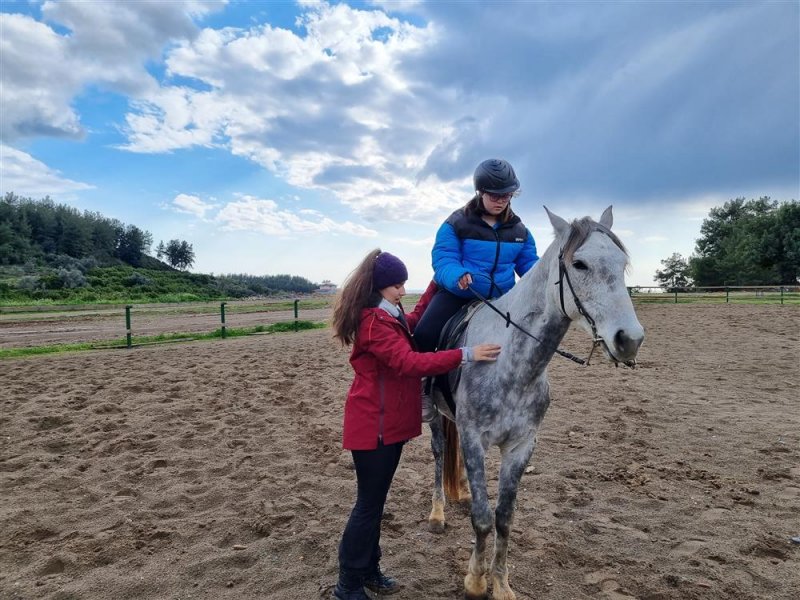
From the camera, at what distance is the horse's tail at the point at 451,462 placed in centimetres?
361

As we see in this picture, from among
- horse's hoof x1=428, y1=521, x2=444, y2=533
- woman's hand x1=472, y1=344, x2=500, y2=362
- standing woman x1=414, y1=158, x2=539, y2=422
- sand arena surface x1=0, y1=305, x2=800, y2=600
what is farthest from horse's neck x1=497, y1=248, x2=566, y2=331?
horse's hoof x1=428, y1=521, x2=444, y2=533

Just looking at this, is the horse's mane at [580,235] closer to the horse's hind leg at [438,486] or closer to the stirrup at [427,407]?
the stirrup at [427,407]

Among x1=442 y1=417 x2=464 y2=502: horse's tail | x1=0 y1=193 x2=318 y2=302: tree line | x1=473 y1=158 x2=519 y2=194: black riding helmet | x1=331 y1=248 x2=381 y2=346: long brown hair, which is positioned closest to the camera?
x1=331 y1=248 x2=381 y2=346: long brown hair

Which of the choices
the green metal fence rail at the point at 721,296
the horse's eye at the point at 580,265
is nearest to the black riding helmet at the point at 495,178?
the horse's eye at the point at 580,265

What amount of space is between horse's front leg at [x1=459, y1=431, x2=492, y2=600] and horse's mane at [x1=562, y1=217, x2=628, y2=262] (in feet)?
3.87

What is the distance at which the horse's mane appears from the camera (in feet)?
7.25

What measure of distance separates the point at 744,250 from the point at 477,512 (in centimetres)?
5618

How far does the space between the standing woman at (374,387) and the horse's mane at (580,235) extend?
2.20ft

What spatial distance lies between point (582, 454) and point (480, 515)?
2.84 meters

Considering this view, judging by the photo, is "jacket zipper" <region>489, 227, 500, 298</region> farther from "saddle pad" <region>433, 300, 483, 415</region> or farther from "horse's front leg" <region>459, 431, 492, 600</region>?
"horse's front leg" <region>459, 431, 492, 600</region>

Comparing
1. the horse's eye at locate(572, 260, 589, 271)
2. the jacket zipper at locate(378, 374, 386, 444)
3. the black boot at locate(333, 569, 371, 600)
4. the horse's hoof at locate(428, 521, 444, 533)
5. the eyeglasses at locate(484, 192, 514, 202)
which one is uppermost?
the eyeglasses at locate(484, 192, 514, 202)

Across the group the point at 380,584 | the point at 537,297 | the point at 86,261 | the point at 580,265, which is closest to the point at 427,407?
the point at 380,584

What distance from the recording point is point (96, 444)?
5.13 meters

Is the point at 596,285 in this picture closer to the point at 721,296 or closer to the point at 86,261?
the point at 721,296
